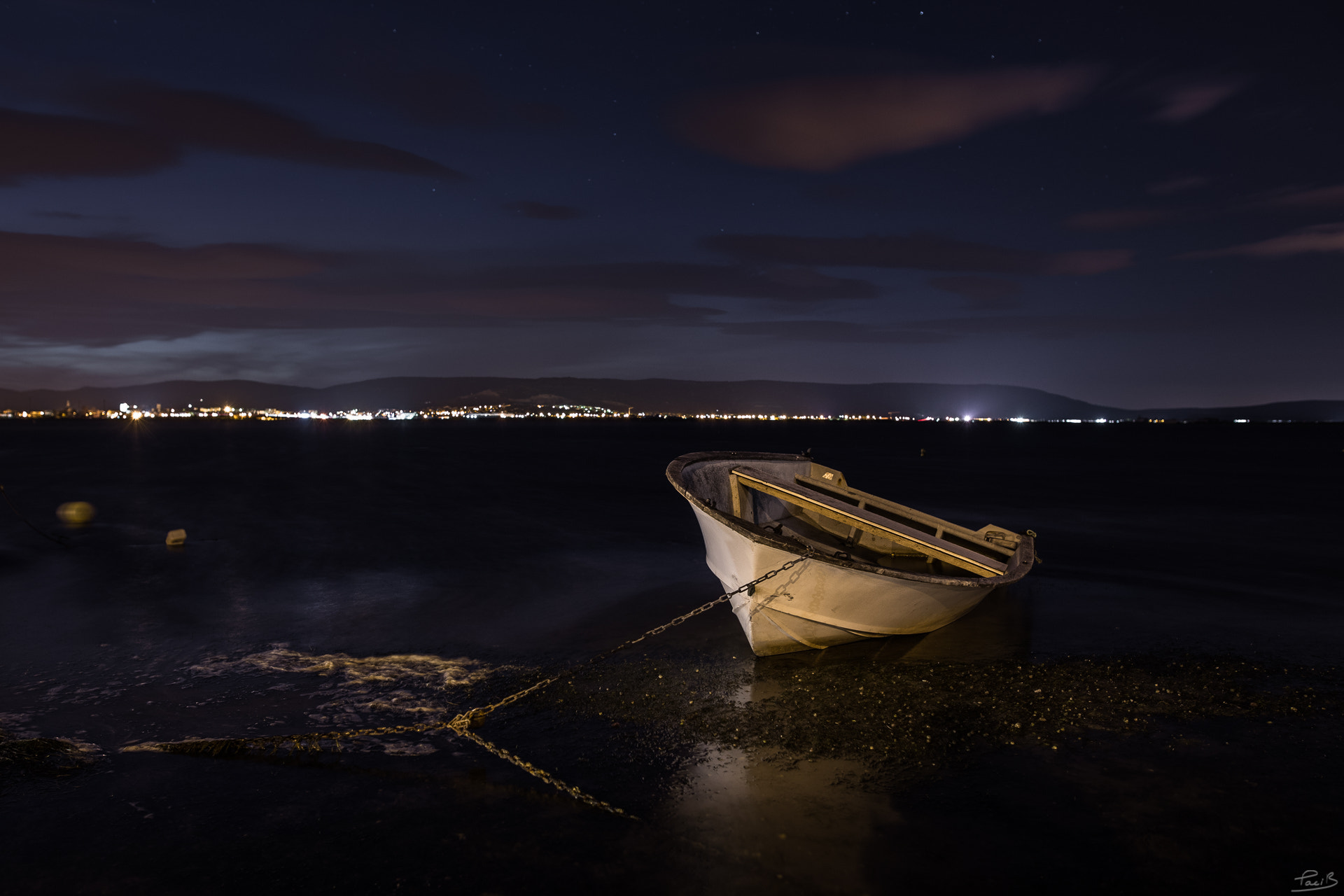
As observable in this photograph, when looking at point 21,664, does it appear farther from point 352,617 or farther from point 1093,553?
point 1093,553

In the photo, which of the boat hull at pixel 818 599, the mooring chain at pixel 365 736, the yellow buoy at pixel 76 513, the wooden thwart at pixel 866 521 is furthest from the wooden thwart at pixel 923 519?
the yellow buoy at pixel 76 513

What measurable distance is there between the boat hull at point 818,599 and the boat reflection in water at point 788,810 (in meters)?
0.74

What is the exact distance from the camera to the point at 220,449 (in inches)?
3435

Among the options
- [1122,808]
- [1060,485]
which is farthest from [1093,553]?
[1060,485]

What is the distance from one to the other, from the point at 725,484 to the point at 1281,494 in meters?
42.0

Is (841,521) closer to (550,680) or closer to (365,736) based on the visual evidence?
(550,680)

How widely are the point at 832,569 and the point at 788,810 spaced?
3.62 meters

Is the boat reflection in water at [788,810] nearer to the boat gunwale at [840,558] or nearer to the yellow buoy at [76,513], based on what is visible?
the boat gunwale at [840,558]

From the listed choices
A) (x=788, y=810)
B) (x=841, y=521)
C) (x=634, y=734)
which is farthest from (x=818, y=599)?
(x=841, y=521)

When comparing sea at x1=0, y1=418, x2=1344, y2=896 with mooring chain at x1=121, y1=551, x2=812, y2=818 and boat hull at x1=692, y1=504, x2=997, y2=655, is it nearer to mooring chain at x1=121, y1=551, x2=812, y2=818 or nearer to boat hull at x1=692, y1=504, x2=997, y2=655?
mooring chain at x1=121, y1=551, x2=812, y2=818

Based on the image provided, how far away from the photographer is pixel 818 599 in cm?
1055

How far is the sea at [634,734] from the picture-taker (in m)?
6.38

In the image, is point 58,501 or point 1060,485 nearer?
point 58,501

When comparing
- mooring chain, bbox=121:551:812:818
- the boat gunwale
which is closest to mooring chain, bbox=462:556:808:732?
mooring chain, bbox=121:551:812:818
